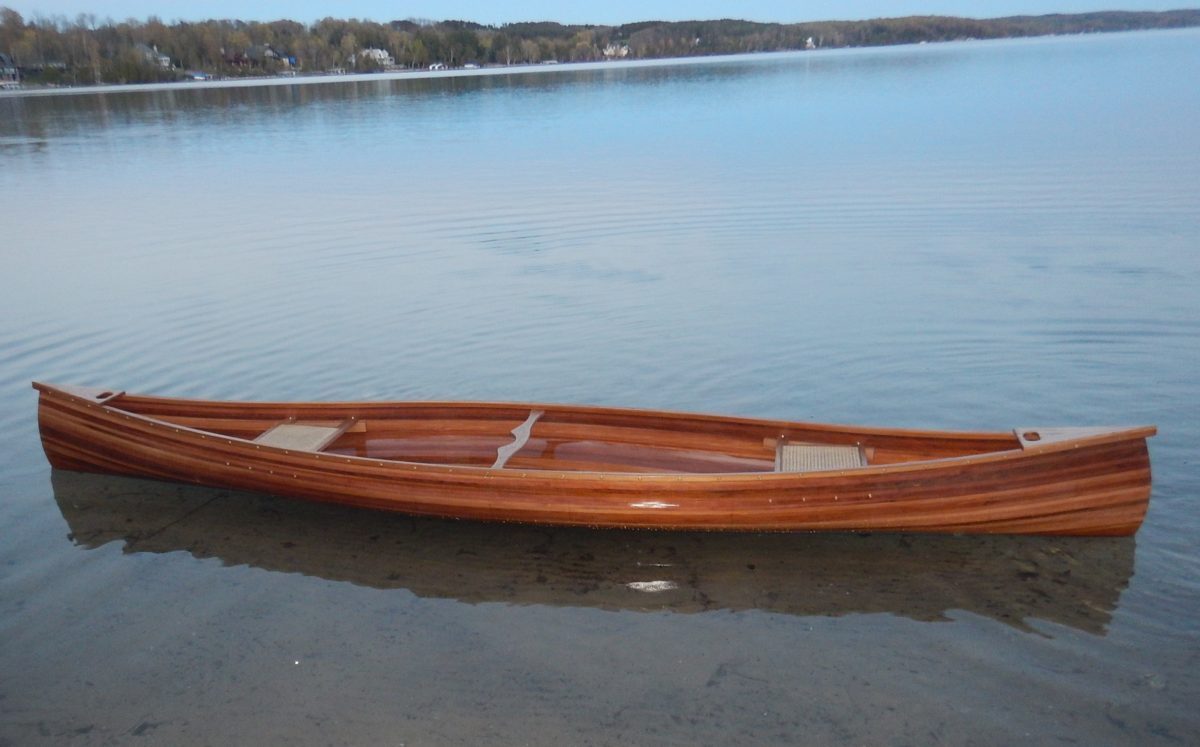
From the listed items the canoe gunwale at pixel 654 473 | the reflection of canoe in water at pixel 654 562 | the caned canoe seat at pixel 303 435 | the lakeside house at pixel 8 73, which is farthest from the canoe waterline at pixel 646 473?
the lakeside house at pixel 8 73

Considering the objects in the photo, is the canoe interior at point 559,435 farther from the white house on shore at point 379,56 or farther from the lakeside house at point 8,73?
the white house on shore at point 379,56

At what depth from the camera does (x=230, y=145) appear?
42062mm

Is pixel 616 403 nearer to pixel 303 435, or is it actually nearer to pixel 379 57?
pixel 303 435

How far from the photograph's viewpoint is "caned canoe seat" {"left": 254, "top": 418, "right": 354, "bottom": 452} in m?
8.60

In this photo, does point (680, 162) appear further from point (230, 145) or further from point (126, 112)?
point (126, 112)

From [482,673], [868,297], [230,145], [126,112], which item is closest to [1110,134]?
[868,297]

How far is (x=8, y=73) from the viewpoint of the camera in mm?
128375

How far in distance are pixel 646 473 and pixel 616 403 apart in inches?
107

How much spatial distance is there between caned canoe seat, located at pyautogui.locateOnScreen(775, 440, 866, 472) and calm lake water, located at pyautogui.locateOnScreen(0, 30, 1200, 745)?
0.55 m

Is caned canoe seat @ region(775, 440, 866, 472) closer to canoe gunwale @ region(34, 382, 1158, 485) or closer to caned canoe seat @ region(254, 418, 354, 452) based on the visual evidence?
canoe gunwale @ region(34, 382, 1158, 485)

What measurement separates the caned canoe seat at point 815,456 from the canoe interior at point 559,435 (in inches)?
2.6

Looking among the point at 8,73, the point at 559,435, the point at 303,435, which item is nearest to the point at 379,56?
the point at 8,73

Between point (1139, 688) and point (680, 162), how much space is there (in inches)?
1004

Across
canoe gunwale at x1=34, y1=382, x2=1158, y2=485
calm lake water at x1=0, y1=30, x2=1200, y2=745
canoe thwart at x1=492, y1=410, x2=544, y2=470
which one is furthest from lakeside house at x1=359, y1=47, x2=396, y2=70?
canoe thwart at x1=492, y1=410, x2=544, y2=470
